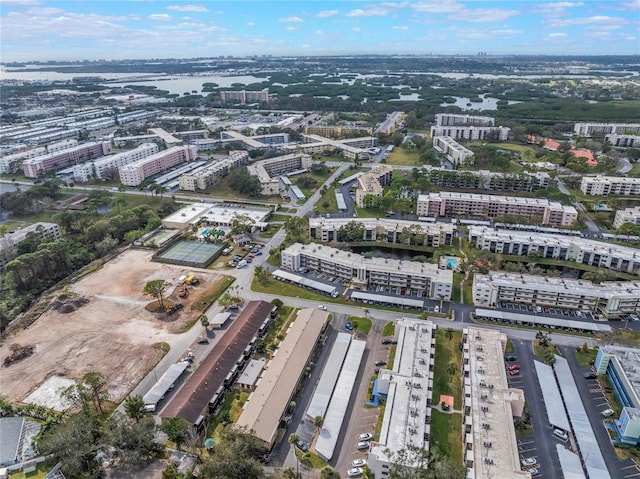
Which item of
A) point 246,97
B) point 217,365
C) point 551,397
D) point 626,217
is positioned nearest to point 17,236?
point 217,365

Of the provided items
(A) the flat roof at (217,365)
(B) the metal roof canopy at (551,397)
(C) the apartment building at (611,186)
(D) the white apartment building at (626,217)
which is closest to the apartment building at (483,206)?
(D) the white apartment building at (626,217)

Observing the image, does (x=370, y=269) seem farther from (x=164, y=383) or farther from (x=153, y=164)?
(x=153, y=164)

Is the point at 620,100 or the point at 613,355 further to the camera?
the point at 620,100

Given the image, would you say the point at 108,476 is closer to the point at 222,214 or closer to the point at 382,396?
the point at 382,396

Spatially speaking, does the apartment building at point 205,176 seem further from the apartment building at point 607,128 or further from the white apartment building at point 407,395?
the apartment building at point 607,128

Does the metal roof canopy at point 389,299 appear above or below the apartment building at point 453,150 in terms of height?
below

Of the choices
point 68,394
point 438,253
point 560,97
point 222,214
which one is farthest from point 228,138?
point 560,97

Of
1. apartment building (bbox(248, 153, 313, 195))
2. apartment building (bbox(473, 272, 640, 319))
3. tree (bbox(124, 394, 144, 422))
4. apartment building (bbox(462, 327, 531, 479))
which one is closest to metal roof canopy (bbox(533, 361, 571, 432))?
apartment building (bbox(462, 327, 531, 479))
